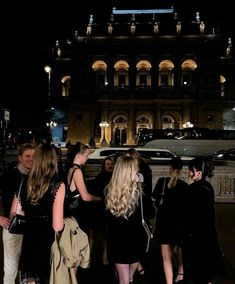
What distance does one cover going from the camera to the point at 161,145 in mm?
37969

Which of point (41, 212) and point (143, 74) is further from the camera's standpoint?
point (143, 74)

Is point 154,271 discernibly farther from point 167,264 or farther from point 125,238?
point 125,238

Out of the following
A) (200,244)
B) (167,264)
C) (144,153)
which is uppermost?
(144,153)

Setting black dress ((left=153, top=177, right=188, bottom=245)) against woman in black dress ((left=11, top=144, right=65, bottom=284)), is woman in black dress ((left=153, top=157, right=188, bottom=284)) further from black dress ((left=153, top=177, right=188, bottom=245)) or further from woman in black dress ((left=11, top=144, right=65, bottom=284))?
woman in black dress ((left=11, top=144, right=65, bottom=284))

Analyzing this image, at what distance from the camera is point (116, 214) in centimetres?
533

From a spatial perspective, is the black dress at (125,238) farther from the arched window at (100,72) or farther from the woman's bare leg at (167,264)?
the arched window at (100,72)

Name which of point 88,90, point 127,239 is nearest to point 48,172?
point 127,239

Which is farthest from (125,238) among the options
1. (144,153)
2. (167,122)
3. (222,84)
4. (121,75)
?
(222,84)

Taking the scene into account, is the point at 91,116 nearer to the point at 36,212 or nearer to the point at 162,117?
the point at 162,117

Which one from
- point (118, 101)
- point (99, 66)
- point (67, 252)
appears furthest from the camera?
point (99, 66)

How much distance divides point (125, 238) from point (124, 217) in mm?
279

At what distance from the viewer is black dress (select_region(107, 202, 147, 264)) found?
539 cm

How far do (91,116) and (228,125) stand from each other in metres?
23.3

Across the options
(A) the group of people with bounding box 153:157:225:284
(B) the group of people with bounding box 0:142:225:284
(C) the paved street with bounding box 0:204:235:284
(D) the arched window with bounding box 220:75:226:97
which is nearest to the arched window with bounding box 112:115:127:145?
(D) the arched window with bounding box 220:75:226:97
